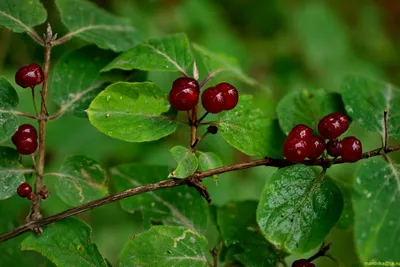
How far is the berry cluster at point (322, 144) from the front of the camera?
0.78 metres

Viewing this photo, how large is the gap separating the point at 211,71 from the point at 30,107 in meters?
0.74

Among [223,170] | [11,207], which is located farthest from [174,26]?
[223,170]

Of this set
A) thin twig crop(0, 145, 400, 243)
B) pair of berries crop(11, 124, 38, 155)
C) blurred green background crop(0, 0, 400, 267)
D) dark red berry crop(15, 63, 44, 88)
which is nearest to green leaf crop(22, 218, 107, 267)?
thin twig crop(0, 145, 400, 243)

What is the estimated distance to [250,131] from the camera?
852 millimetres

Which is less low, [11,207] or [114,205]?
[11,207]

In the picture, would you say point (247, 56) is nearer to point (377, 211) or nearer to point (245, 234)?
point (245, 234)

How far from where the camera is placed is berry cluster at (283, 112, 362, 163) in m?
0.78

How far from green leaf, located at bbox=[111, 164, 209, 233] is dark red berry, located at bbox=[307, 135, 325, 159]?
227 millimetres

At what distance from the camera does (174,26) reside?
2.19 meters

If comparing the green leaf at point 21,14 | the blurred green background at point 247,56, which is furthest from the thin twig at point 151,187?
the blurred green background at point 247,56

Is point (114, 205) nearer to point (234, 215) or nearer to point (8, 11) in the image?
point (234, 215)

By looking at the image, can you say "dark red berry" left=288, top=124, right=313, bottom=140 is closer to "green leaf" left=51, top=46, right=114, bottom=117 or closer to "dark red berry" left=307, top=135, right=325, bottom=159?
"dark red berry" left=307, top=135, right=325, bottom=159

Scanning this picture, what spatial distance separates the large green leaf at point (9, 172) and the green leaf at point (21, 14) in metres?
0.21

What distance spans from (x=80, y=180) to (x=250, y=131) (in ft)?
0.99
